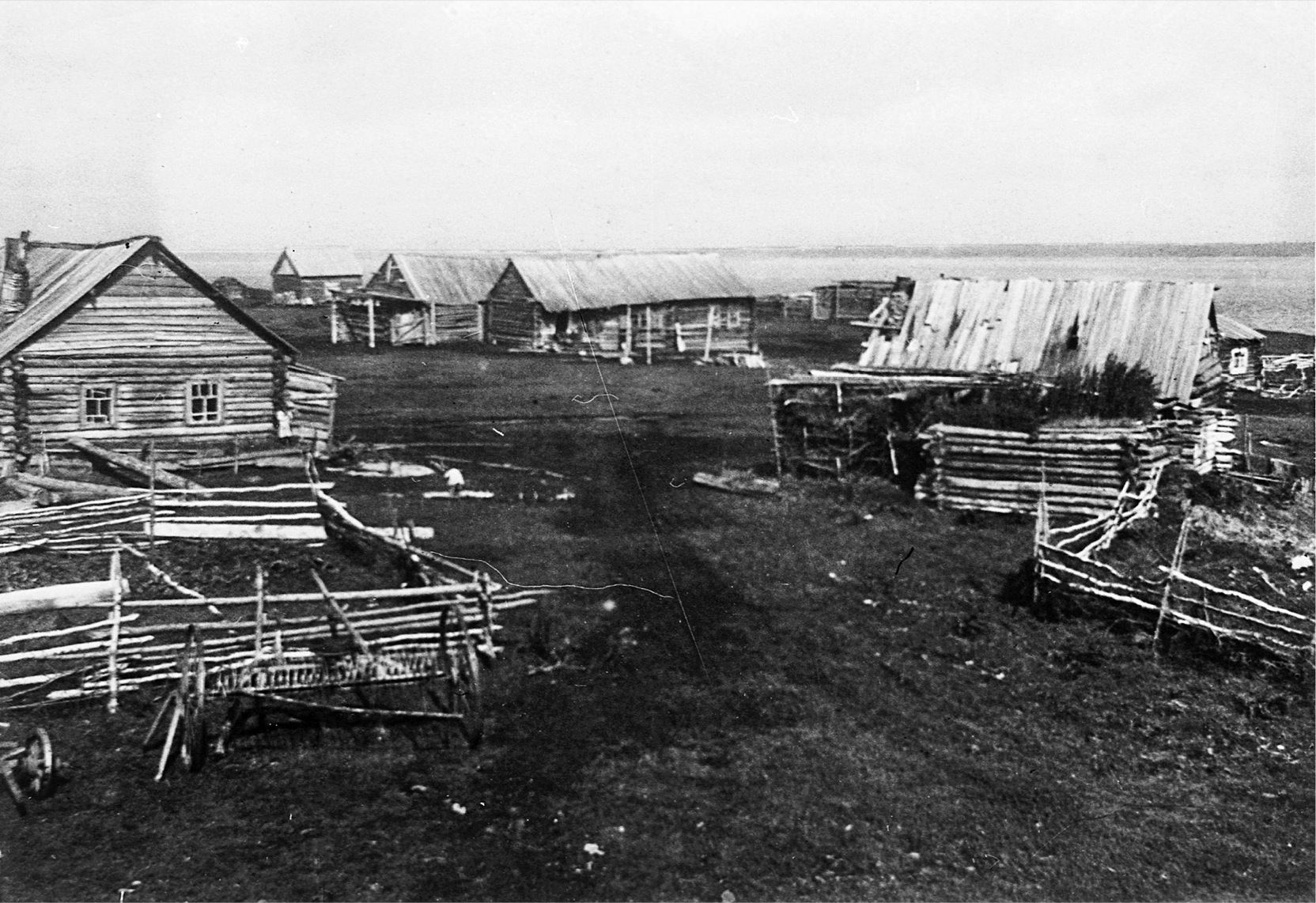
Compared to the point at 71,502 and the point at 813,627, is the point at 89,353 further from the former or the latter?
the point at 813,627

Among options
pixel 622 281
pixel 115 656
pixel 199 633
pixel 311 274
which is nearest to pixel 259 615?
pixel 199 633

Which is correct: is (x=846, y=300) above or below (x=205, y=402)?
above

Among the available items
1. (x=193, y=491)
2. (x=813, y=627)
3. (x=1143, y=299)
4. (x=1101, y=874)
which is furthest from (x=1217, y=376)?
(x=193, y=491)

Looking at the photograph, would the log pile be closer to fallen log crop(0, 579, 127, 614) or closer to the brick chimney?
fallen log crop(0, 579, 127, 614)

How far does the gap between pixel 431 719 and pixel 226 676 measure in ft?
7.49

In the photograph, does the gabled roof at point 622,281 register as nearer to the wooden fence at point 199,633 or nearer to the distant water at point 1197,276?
the distant water at point 1197,276

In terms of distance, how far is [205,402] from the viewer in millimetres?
20734

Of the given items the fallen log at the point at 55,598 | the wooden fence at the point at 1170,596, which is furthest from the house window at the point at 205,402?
the wooden fence at the point at 1170,596

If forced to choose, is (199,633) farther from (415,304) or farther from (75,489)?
(415,304)

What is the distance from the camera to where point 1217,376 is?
23094 mm

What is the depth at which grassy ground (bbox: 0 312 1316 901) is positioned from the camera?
805 cm

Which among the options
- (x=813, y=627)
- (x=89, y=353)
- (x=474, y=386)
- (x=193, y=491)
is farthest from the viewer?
(x=474, y=386)

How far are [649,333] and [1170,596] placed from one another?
31.4 metres

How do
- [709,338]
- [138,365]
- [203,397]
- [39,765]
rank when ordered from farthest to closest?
[709,338] < [203,397] < [138,365] < [39,765]
